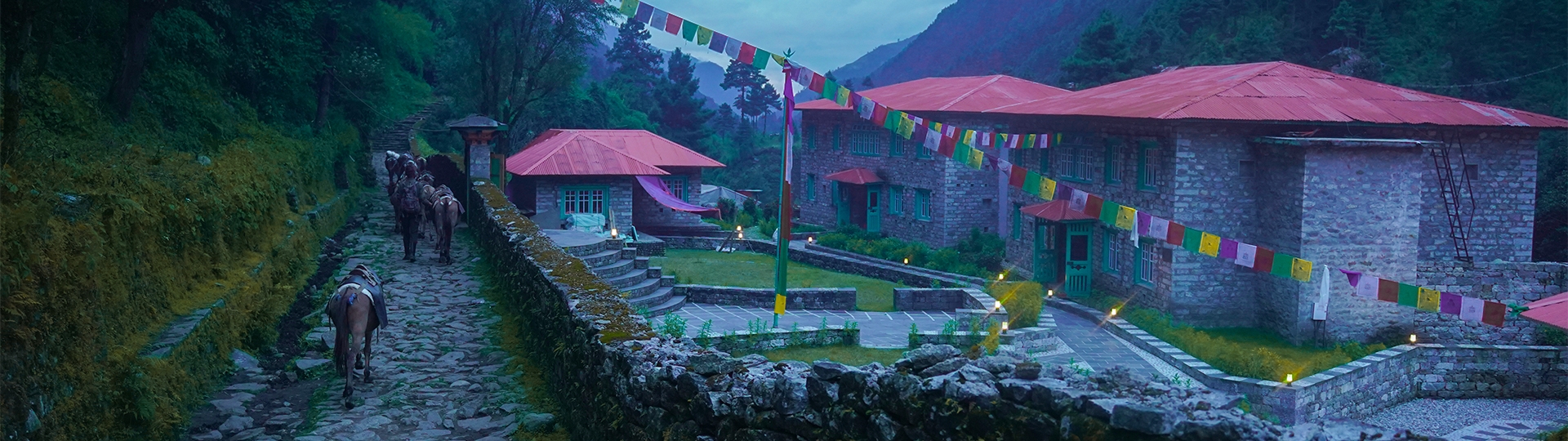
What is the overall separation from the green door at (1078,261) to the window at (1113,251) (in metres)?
0.62

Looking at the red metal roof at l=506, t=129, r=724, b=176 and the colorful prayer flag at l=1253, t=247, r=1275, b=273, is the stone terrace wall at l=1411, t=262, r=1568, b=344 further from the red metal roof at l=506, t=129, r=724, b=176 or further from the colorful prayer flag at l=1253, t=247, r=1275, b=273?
the red metal roof at l=506, t=129, r=724, b=176

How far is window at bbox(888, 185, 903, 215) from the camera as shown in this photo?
3509 centimetres

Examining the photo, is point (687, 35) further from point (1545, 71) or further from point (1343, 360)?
point (1545, 71)

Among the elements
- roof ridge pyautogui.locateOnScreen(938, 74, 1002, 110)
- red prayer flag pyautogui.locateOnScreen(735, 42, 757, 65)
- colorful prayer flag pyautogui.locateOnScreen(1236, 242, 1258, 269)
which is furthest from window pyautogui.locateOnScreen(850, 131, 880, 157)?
colorful prayer flag pyautogui.locateOnScreen(1236, 242, 1258, 269)

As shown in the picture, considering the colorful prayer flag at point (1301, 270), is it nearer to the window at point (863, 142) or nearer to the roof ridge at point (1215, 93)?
the roof ridge at point (1215, 93)

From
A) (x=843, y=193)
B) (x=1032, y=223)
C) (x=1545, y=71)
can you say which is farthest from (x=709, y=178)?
(x=1545, y=71)

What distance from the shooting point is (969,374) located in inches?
194

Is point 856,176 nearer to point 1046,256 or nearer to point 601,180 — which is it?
point 601,180

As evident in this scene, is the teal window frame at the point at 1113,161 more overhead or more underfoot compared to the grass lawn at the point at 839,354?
more overhead

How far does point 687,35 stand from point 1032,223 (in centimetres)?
1440

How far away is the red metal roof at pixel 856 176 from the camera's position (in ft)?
117

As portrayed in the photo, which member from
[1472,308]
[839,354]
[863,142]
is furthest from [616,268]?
[863,142]

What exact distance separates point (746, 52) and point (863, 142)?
889 inches

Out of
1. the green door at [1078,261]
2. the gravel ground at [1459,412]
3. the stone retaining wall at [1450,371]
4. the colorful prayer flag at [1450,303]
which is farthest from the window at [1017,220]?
the colorful prayer flag at [1450,303]
